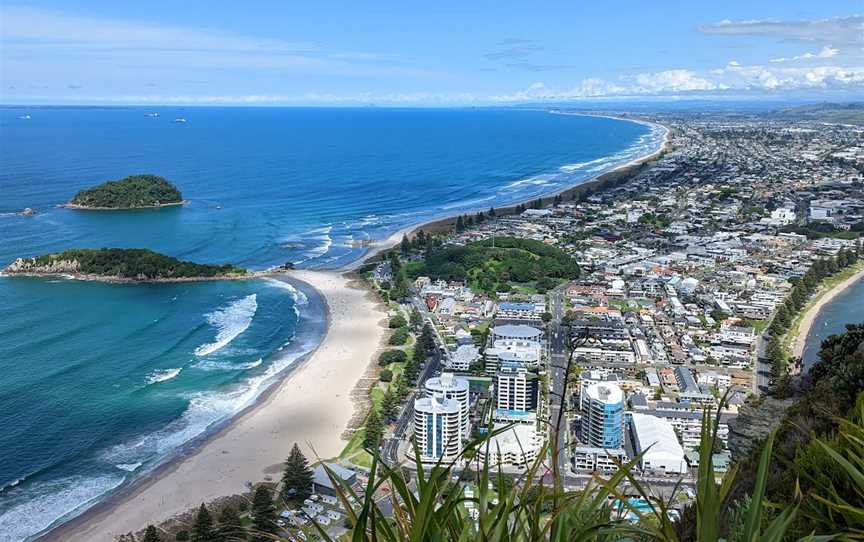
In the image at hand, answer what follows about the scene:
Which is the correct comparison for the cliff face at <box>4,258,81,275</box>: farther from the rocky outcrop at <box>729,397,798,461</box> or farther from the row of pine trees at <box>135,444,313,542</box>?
the rocky outcrop at <box>729,397,798,461</box>

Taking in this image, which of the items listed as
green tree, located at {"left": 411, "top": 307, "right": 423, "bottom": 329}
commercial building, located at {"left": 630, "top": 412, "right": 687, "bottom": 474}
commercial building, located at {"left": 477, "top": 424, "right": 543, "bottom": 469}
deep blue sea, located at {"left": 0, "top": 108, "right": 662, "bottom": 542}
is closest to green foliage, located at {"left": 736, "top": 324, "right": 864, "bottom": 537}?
commercial building, located at {"left": 630, "top": 412, "right": 687, "bottom": 474}

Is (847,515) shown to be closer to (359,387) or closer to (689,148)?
(359,387)

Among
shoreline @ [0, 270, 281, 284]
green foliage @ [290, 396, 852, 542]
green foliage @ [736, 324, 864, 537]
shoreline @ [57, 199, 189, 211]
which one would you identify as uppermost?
green foliage @ [290, 396, 852, 542]

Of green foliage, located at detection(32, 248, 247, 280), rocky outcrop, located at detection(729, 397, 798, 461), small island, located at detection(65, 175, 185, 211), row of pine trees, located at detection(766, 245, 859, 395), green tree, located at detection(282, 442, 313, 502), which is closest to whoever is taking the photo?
rocky outcrop, located at detection(729, 397, 798, 461)

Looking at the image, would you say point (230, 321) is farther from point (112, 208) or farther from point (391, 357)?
point (112, 208)

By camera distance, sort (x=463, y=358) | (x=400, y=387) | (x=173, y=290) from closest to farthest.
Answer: (x=400, y=387)
(x=463, y=358)
(x=173, y=290)

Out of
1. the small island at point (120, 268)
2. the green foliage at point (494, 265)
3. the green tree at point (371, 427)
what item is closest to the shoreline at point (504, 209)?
the green foliage at point (494, 265)

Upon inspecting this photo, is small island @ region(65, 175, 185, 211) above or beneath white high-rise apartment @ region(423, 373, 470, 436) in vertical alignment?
above

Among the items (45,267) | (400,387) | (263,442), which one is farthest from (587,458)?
(45,267)
